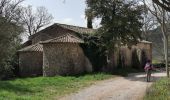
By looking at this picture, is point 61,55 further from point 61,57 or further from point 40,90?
point 40,90

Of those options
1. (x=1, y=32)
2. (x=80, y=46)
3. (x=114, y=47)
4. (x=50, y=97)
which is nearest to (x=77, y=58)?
(x=80, y=46)

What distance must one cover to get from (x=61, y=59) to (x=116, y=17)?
6.66m

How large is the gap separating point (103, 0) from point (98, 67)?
6841mm

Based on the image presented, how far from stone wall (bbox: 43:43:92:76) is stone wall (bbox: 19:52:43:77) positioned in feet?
14.2

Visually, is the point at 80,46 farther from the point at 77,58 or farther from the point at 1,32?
the point at 1,32

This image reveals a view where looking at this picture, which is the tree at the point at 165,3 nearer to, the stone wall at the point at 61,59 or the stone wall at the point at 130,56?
the stone wall at the point at 61,59

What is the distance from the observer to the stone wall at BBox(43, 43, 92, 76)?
34.0 meters

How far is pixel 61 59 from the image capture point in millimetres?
34281

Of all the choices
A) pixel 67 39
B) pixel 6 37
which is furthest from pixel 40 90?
pixel 67 39

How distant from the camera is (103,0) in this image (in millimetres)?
34844

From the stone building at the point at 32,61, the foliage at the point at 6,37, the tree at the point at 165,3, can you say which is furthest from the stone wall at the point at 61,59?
the tree at the point at 165,3

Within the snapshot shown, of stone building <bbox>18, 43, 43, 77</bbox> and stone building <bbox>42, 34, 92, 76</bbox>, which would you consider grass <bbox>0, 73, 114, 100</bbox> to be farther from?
stone building <bbox>18, 43, 43, 77</bbox>

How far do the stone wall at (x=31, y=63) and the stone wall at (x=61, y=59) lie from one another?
14.2ft

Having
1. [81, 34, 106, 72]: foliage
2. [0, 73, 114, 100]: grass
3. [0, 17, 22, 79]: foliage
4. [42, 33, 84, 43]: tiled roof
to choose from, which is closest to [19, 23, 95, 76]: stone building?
[42, 33, 84, 43]: tiled roof
